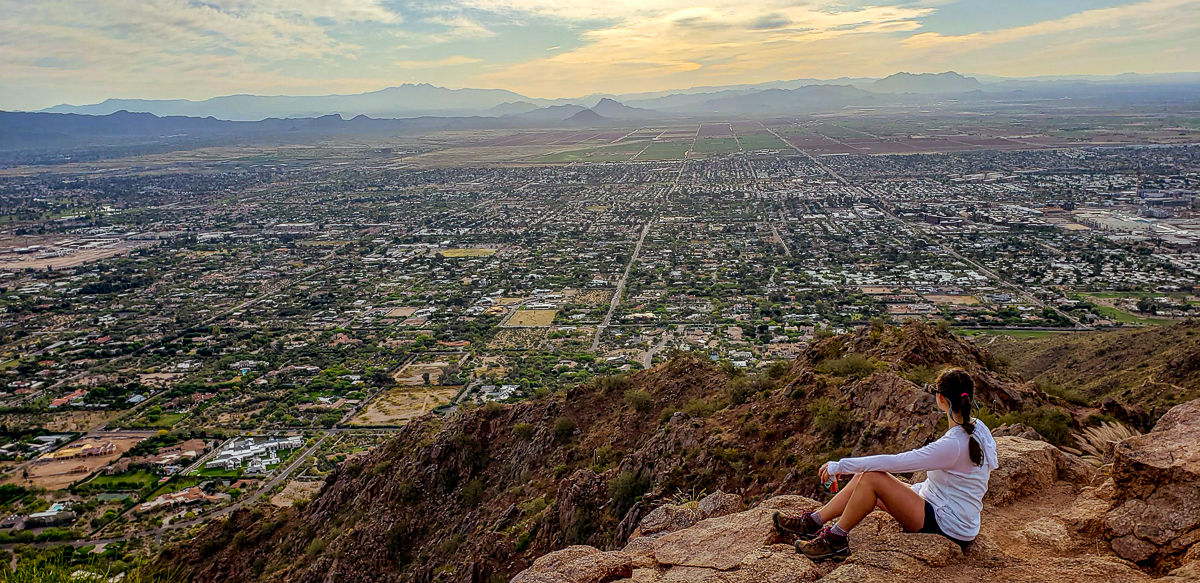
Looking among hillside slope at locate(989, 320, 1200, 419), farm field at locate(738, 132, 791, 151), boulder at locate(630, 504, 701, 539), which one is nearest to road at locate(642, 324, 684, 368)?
hillside slope at locate(989, 320, 1200, 419)

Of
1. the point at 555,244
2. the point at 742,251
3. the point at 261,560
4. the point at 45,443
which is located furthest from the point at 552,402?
the point at 555,244

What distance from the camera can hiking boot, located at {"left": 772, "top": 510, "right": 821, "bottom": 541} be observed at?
632 centimetres

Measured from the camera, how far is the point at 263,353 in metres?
43.3

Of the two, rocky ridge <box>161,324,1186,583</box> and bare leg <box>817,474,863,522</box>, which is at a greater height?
bare leg <box>817,474,863,522</box>

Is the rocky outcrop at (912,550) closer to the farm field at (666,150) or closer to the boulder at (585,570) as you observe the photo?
the boulder at (585,570)

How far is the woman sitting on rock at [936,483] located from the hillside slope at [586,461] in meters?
3.44

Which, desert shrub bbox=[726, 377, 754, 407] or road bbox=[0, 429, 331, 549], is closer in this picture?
desert shrub bbox=[726, 377, 754, 407]

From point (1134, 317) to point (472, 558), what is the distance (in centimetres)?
4438

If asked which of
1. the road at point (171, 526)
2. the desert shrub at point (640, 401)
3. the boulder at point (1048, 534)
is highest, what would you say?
the boulder at point (1048, 534)

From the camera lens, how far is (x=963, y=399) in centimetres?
536

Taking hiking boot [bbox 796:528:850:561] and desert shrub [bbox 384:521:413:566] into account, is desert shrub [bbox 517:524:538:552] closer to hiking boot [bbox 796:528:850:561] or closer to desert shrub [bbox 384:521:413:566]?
desert shrub [bbox 384:521:413:566]

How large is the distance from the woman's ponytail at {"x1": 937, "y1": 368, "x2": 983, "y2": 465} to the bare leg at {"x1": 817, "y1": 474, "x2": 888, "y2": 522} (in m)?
0.88

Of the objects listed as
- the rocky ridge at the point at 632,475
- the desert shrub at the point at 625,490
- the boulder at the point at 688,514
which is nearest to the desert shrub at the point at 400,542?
the rocky ridge at the point at 632,475

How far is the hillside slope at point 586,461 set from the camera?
10766 millimetres
